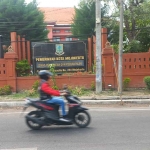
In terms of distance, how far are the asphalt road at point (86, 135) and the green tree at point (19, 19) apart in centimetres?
2453

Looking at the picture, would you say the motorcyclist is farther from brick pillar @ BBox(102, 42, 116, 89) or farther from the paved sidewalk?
brick pillar @ BBox(102, 42, 116, 89)

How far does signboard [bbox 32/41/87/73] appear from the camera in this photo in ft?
53.9

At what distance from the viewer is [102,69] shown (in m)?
15.5

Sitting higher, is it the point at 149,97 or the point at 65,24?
the point at 65,24

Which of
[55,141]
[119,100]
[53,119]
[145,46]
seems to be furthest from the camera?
[145,46]

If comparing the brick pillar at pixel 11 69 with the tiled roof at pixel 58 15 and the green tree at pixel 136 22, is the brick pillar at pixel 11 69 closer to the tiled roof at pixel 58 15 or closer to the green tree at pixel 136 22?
the green tree at pixel 136 22

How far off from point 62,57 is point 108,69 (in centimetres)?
263

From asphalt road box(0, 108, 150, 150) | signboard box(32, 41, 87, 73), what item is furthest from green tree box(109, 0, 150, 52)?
asphalt road box(0, 108, 150, 150)

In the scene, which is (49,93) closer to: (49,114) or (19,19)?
(49,114)

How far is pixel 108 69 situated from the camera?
50.1 feet

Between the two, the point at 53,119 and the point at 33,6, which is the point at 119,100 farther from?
the point at 33,6

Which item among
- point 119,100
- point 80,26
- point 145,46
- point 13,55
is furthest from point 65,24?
point 119,100

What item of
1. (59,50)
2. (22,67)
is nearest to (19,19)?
(59,50)

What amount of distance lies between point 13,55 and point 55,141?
9473 millimetres
